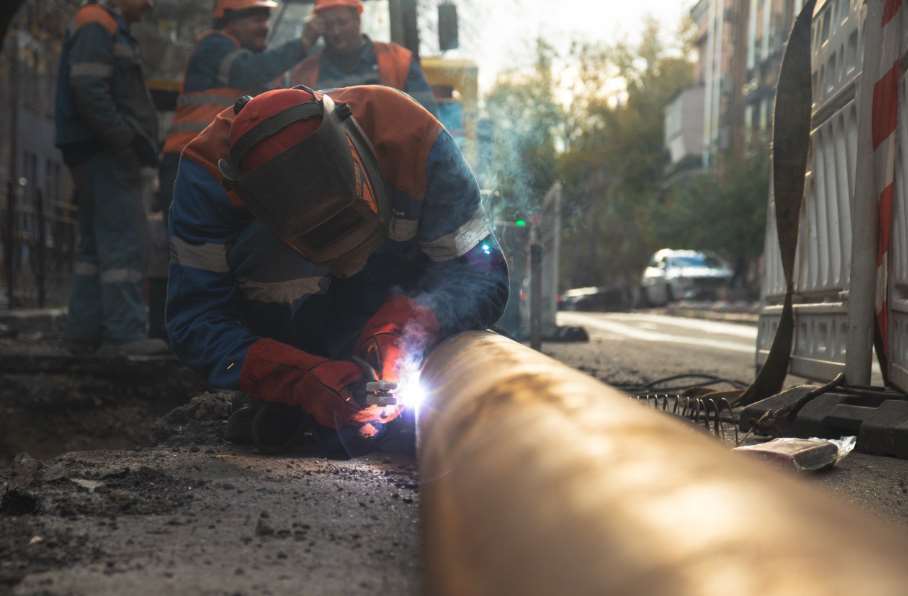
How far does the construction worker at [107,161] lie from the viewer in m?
7.34

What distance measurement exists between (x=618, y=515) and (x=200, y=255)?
2960mm

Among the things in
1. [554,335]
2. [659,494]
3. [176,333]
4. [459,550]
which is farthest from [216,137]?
[554,335]

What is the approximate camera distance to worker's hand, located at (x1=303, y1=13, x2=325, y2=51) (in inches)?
293

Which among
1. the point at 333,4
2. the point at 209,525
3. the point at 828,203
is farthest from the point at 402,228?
the point at 333,4

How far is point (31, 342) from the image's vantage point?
28.4ft

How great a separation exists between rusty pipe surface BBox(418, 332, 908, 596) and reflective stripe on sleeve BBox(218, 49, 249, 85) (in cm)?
572

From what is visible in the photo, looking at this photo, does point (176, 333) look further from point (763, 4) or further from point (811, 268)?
point (763, 4)

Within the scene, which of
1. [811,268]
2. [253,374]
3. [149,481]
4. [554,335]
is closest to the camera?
[149,481]

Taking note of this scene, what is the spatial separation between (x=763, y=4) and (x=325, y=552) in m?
47.0

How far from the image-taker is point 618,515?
1307 millimetres

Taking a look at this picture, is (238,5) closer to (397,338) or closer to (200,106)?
(200,106)

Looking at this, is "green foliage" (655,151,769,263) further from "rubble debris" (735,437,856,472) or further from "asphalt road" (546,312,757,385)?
"rubble debris" (735,437,856,472)

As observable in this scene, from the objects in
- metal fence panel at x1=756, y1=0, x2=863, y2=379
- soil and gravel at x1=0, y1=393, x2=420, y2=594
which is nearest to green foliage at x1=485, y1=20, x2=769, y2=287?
metal fence panel at x1=756, y1=0, x2=863, y2=379

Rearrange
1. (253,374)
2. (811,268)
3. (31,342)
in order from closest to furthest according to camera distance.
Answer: (253,374) < (811,268) < (31,342)
